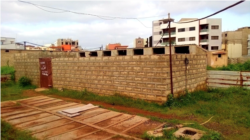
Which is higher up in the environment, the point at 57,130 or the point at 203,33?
the point at 203,33

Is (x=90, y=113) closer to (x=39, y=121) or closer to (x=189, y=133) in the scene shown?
(x=39, y=121)

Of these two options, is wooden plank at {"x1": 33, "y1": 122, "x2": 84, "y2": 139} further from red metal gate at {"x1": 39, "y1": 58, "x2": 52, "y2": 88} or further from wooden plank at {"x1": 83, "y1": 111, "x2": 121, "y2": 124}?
red metal gate at {"x1": 39, "y1": 58, "x2": 52, "y2": 88}

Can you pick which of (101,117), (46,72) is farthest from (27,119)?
(46,72)

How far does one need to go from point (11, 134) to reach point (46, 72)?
8449 millimetres

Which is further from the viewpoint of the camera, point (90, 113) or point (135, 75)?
point (135, 75)

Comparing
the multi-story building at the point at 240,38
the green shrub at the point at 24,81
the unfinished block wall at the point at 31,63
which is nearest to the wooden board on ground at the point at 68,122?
the unfinished block wall at the point at 31,63

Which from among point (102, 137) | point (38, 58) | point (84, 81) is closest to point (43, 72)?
point (38, 58)

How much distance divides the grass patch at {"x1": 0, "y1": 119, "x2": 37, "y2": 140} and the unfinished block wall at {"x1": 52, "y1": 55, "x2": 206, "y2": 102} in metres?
4.75

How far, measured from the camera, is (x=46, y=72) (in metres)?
12.9

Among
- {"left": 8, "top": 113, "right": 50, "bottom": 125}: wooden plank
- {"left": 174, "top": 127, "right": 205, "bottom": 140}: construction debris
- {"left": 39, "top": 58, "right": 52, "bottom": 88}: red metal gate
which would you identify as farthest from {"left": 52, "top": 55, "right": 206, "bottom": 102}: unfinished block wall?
{"left": 8, "top": 113, "right": 50, "bottom": 125}: wooden plank

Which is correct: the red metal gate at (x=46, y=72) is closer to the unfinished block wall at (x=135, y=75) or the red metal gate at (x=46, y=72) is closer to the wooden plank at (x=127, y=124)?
the unfinished block wall at (x=135, y=75)

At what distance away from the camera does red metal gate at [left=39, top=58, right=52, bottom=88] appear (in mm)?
12789

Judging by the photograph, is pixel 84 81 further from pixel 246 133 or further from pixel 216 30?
pixel 216 30

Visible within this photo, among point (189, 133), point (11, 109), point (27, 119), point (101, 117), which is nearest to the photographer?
point (189, 133)
